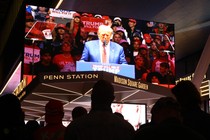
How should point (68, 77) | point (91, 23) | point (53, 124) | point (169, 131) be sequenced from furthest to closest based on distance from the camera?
point (91, 23), point (68, 77), point (53, 124), point (169, 131)

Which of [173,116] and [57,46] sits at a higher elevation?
[57,46]

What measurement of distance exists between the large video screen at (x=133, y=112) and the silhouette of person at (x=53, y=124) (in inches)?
220

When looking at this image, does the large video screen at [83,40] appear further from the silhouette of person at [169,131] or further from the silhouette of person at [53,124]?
the silhouette of person at [169,131]

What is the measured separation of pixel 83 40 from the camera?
15.9m

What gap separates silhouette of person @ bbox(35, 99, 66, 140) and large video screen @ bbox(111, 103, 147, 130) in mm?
5576

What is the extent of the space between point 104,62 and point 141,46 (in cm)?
147

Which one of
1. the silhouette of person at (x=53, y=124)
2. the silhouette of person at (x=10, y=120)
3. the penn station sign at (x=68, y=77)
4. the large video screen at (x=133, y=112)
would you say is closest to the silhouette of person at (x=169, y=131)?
the silhouette of person at (x=10, y=120)

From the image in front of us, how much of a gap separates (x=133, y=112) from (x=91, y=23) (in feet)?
21.1

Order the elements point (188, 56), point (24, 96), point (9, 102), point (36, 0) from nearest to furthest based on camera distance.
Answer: point (9, 102)
point (24, 96)
point (36, 0)
point (188, 56)

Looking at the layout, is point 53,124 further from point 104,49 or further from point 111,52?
point 111,52

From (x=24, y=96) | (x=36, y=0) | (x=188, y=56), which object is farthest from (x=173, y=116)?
(x=188, y=56)

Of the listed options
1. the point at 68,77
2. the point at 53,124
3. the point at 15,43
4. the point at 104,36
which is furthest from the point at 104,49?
the point at 53,124

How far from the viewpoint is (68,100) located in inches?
515

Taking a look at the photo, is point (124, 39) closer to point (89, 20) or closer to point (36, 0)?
point (89, 20)
